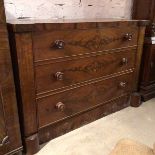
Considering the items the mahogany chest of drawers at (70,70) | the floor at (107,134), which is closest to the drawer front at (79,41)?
the mahogany chest of drawers at (70,70)

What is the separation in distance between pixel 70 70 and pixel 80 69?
0.29 feet

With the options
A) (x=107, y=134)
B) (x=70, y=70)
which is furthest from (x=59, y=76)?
(x=107, y=134)

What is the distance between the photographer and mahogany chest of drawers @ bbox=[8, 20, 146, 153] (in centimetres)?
118

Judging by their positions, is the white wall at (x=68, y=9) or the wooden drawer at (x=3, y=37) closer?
the wooden drawer at (x=3, y=37)

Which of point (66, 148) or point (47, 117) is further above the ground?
point (47, 117)

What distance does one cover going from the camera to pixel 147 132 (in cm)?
162

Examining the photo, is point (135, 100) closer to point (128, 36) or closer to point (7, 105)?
point (128, 36)

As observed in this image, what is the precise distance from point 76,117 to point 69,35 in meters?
0.65

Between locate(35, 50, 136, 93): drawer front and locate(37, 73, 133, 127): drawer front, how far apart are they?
7 cm

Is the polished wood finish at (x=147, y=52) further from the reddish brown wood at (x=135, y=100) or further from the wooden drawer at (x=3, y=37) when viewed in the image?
the wooden drawer at (x=3, y=37)

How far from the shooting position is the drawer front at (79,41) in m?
1.21

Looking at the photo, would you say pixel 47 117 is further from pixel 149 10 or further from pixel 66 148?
pixel 149 10

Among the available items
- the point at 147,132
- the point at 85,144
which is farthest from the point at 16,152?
the point at 147,132

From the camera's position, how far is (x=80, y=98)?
1533 millimetres
